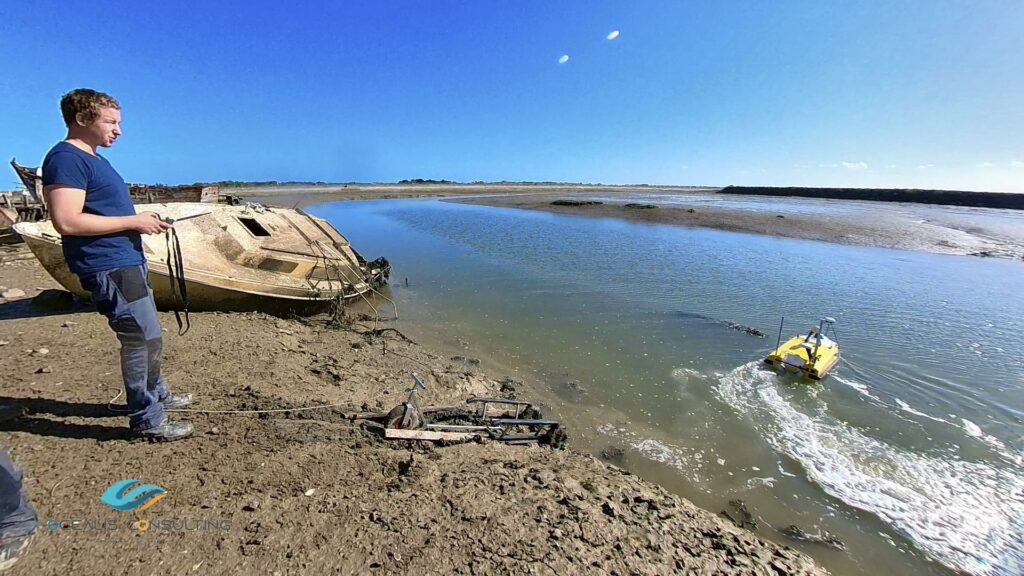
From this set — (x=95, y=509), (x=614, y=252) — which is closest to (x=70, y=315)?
(x=95, y=509)

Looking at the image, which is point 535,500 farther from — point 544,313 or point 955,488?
point 544,313

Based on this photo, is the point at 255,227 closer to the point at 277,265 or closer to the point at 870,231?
the point at 277,265

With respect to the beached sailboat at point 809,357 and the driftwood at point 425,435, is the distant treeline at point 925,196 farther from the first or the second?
the driftwood at point 425,435

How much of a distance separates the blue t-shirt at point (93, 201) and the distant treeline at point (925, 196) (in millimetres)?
102387

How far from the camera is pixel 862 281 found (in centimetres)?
1831

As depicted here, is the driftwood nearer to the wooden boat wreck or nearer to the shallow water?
the shallow water

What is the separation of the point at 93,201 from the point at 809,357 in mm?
11724

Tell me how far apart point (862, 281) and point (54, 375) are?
24.9m

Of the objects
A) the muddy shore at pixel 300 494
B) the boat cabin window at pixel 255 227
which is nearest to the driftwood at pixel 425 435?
the muddy shore at pixel 300 494

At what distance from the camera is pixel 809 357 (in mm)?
9133

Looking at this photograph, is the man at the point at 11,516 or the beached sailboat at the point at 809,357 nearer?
the man at the point at 11,516

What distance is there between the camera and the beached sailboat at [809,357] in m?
9.07

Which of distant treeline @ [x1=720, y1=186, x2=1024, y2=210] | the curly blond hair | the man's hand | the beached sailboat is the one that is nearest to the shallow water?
the beached sailboat

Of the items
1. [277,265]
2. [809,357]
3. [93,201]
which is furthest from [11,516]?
[809,357]
